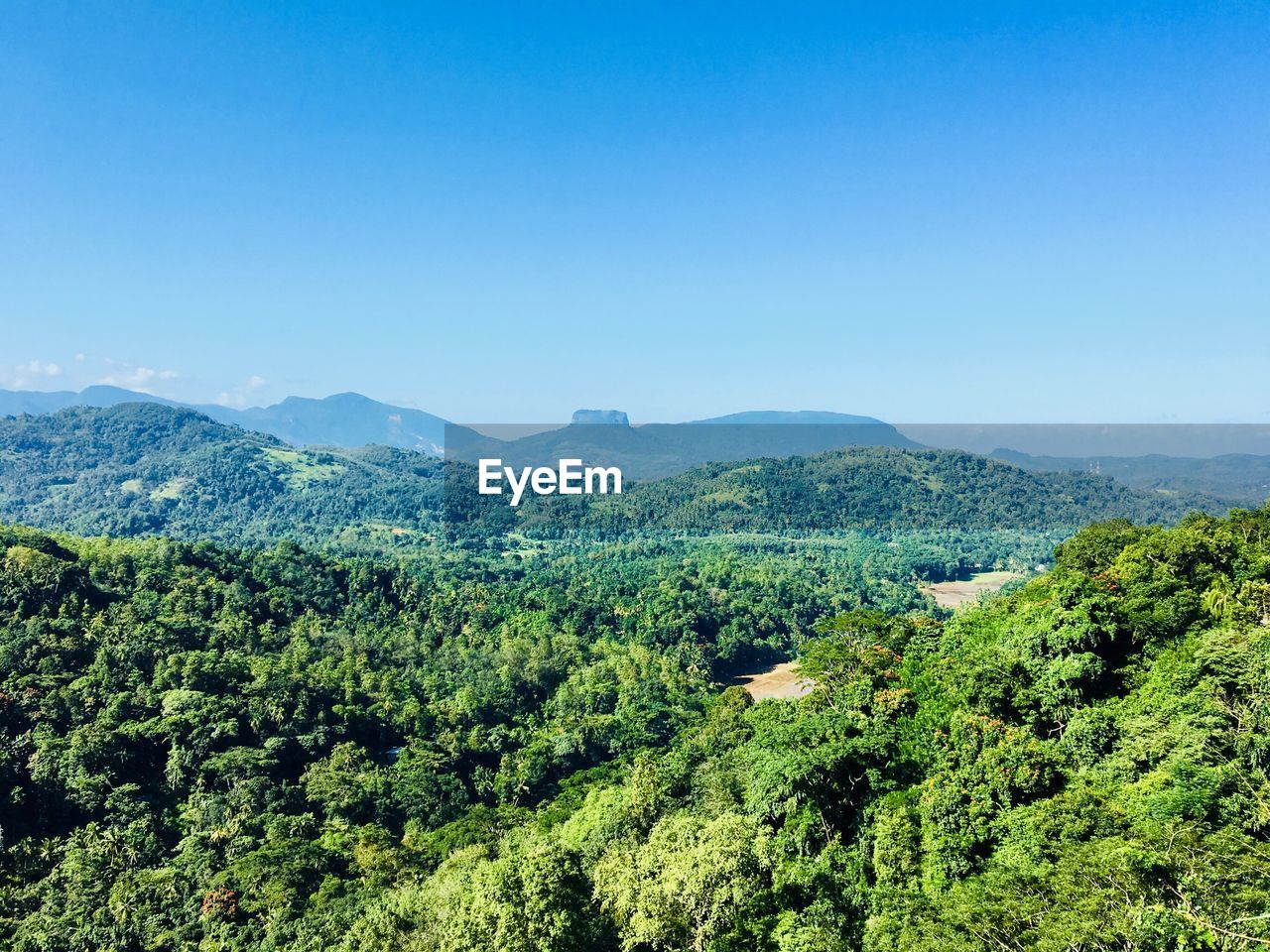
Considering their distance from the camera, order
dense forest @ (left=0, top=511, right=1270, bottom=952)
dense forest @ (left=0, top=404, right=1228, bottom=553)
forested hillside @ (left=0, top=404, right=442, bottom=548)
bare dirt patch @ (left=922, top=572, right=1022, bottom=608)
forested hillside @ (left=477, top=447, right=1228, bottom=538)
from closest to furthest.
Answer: dense forest @ (left=0, top=511, right=1270, bottom=952) → bare dirt patch @ (left=922, top=572, right=1022, bottom=608) → dense forest @ (left=0, top=404, right=1228, bottom=553) → forested hillside @ (left=477, top=447, right=1228, bottom=538) → forested hillside @ (left=0, top=404, right=442, bottom=548)

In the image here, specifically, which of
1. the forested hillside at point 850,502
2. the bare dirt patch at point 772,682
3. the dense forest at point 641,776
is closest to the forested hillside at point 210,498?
the forested hillside at point 850,502

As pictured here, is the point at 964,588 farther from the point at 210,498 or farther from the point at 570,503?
the point at 210,498

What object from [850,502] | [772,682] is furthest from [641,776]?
[850,502]

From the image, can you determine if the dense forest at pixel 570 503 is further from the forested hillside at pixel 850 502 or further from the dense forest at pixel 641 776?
the dense forest at pixel 641 776

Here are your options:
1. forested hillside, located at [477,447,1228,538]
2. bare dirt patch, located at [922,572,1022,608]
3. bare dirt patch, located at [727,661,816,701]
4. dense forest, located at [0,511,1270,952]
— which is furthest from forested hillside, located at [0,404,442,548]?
dense forest, located at [0,511,1270,952]

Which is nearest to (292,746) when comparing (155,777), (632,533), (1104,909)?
(155,777)

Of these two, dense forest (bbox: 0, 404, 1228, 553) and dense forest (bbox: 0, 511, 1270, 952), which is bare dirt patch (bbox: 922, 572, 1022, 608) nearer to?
dense forest (bbox: 0, 404, 1228, 553)
